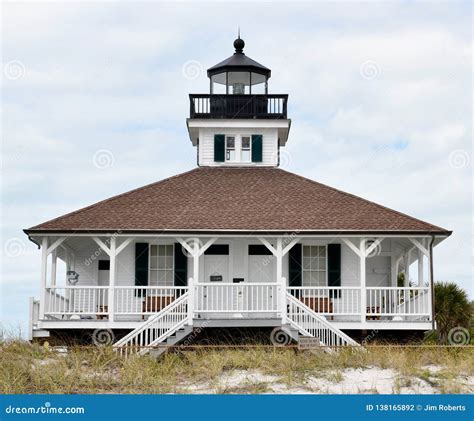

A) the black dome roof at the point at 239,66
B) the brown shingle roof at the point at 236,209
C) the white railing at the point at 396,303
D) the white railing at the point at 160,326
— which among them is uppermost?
the black dome roof at the point at 239,66

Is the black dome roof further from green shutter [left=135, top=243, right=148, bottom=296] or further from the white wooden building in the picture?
green shutter [left=135, top=243, right=148, bottom=296]

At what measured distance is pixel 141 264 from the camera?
94.2 feet

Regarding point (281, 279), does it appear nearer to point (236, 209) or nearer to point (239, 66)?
point (236, 209)

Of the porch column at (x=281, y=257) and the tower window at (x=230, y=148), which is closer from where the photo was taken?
the porch column at (x=281, y=257)

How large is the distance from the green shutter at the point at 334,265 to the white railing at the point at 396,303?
110 cm

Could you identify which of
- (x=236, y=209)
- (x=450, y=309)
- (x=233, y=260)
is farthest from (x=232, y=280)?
(x=450, y=309)

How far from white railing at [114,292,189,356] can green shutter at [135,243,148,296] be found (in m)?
2.58

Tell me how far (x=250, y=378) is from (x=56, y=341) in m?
9.50

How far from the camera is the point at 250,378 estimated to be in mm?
19812

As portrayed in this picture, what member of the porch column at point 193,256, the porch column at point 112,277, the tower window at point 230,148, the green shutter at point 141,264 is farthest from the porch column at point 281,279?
the tower window at point 230,148

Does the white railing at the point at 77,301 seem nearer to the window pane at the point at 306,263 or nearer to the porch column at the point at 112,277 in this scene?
the porch column at the point at 112,277

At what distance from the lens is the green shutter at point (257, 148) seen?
3306cm

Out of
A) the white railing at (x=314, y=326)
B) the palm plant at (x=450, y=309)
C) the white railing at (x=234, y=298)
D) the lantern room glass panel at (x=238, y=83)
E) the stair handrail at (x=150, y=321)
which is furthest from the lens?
the lantern room glass panel at (x=238, y=83)

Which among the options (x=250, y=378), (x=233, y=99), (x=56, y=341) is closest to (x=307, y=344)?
(x=250, y=378)
